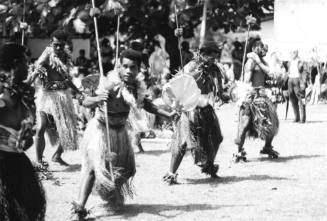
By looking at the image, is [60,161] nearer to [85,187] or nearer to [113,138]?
[113,138]

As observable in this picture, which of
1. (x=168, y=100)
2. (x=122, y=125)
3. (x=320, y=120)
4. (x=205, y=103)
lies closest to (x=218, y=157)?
(x=205, y=103)

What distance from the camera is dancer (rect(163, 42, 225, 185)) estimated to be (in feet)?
25.6

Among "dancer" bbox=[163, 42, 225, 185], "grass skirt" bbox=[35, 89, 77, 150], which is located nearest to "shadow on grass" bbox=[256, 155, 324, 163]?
"dancer" bbox=[163, 42, 225, 185]

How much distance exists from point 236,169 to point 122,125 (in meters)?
2.95

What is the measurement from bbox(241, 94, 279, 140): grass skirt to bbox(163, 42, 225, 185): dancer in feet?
5.49

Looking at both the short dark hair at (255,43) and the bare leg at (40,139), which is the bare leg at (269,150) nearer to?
the short dark hair at (255,43)

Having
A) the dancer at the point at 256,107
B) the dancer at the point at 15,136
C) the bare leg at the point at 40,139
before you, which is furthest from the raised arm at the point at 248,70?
the dancer at the point at 15,136

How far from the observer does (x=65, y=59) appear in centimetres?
890

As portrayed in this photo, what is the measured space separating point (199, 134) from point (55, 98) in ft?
6.83

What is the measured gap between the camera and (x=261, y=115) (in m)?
9.60

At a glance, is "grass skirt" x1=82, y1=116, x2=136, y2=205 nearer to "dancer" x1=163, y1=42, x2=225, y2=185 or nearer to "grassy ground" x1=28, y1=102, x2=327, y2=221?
"grassy ground" x1=28, y1=102, x2=327, y2=221

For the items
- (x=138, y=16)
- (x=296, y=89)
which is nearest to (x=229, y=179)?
(x=296, y=89)

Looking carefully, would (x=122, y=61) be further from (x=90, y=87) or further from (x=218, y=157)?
(x=218, y=157)

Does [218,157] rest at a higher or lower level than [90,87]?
lower
